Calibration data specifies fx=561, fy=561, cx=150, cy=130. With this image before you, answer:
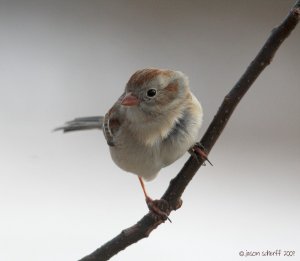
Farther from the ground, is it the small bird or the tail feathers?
the tail feathers

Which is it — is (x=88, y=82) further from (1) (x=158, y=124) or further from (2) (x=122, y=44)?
(1) (x=158, y=124)

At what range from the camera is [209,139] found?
76 centimetres

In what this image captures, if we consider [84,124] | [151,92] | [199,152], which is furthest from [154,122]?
[84,124]


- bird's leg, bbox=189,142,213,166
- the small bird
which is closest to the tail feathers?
the small bird

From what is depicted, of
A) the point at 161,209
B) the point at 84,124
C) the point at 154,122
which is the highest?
the point at 84,124

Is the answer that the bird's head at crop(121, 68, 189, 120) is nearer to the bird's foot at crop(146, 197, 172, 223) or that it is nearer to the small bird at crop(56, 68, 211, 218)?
the small bird at crop(56, 68, 211, 218)

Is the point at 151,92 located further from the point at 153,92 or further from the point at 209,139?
the point at 209,139

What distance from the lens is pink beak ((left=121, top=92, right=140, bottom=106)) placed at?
94 centimetres

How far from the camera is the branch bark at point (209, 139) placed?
0.65m

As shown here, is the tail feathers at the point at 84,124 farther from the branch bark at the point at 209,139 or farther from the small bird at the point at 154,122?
the branch bark at the point at 209,139

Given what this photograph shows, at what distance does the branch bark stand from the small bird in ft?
0.38

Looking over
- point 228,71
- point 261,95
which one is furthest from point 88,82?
point 261,95

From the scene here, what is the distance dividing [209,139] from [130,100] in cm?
23

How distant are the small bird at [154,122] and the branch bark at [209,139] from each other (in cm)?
12
